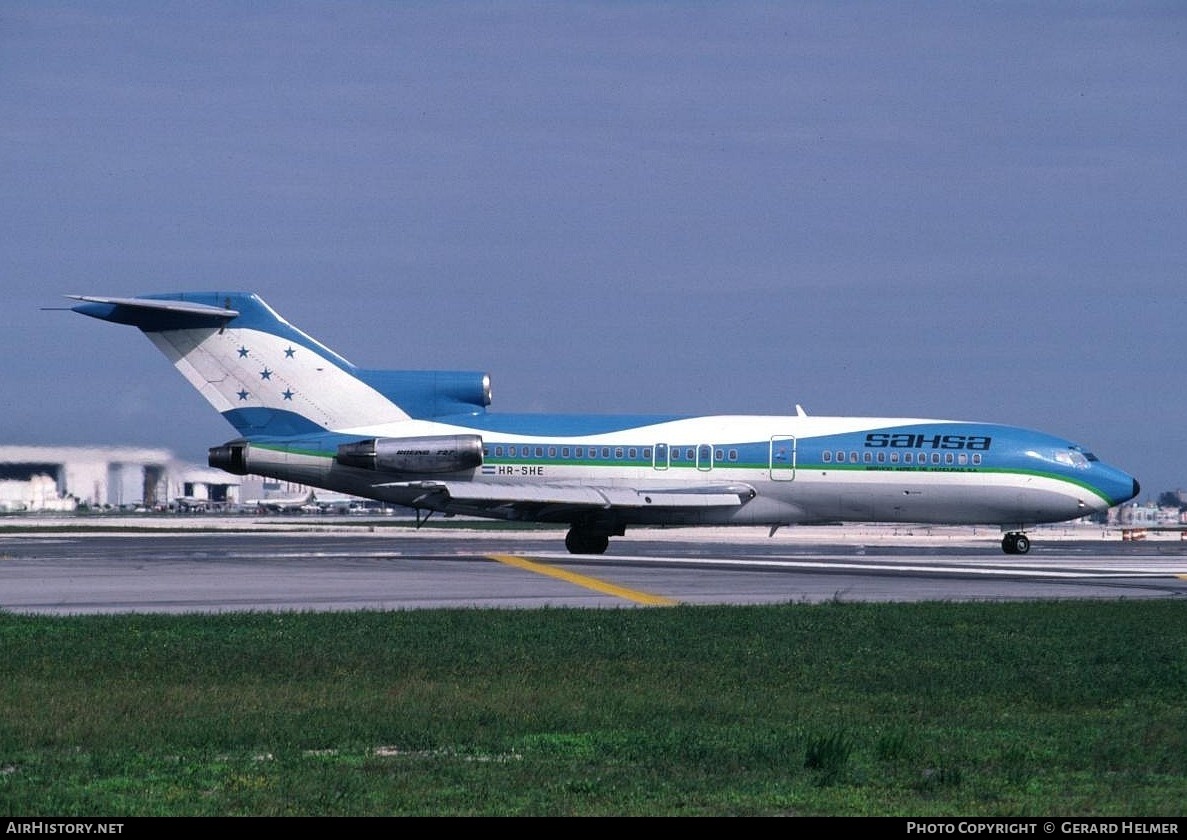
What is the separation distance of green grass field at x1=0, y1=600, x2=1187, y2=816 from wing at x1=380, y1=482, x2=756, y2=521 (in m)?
16.5

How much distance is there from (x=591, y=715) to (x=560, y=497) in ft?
81.1

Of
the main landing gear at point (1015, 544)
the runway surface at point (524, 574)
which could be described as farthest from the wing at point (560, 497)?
the main landing gear at point (1015, 544)

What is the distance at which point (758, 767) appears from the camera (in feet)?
34.3

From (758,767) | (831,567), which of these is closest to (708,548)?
(831,567)

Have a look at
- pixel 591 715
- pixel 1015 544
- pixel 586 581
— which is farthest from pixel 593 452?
pixel 591 715

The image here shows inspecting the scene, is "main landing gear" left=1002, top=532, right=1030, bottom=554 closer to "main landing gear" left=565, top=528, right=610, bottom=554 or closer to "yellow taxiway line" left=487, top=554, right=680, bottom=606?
"main landing gear" left=565, top=528, right=610, bottom=554

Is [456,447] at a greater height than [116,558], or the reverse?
[456,447]

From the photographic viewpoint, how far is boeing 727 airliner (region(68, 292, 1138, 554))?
38.8m

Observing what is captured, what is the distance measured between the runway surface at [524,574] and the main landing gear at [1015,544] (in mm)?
784

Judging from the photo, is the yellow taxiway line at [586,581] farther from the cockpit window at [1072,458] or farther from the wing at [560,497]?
the cockpit window at [1072,458]

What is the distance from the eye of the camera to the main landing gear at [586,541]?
3903 centimetres

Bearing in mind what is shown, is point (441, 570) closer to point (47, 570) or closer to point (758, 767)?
point (47, 570)

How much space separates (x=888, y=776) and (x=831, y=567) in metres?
23.7

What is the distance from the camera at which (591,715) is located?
41.4 feet
